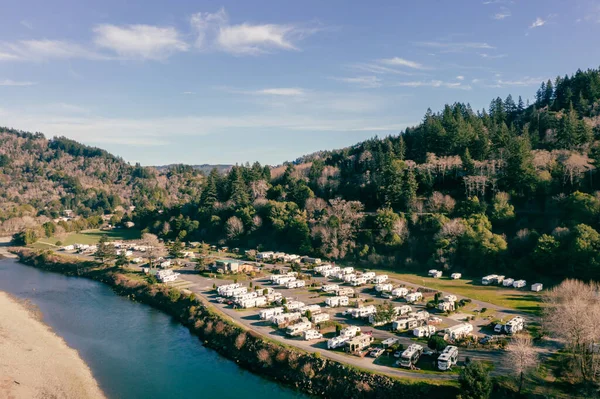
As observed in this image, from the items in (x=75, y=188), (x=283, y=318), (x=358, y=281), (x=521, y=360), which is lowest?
(x=283, y=318)

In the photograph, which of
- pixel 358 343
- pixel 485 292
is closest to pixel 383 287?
pixel 485 292

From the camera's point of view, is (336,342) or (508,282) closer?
(336,342)

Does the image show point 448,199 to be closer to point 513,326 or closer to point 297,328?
point 513,326

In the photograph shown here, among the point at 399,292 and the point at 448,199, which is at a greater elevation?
the point at 448,199

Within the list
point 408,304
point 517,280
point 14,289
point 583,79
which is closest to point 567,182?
point 517,280

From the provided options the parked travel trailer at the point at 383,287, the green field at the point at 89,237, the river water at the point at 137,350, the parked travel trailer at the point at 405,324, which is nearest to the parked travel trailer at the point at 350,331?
the parked travel trailer at the point at 405,324

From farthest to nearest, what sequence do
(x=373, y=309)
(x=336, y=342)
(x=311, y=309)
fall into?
(x=311, y=309) → (x=373, y=309) → (x=336, y=342)

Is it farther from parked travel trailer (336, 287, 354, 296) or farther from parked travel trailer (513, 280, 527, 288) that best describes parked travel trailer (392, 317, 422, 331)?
parked travel trailer (513, 280, 527, 288)

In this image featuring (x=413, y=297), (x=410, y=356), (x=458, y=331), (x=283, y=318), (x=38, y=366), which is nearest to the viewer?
(x=410, y=356)
